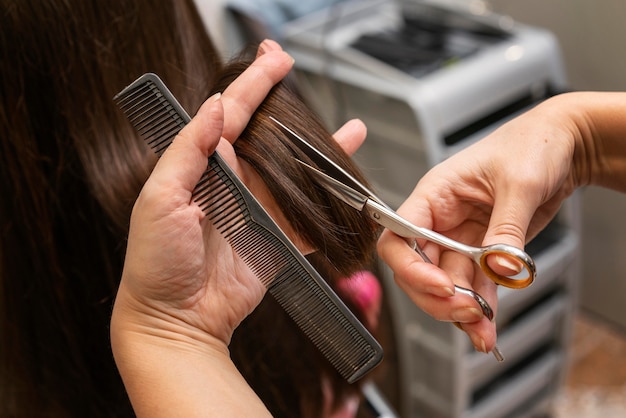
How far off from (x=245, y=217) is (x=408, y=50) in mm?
865

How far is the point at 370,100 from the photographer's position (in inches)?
53.6

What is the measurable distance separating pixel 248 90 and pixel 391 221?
0.60ft

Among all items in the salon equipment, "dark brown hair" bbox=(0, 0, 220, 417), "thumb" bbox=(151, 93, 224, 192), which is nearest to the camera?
"thumb" bbox=(151, 93, 224, 192)

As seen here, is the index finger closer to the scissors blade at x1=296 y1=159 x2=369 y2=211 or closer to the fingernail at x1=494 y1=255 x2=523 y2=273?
the scissors blade at x1=296 y1=159 x2=369 y2=211

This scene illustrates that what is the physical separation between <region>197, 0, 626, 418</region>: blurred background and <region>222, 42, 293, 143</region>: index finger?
1.88 ft

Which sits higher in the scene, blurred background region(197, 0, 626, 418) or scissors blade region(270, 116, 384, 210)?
scissors blade region(270, 116, 384, 210)

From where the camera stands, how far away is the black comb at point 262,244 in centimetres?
63

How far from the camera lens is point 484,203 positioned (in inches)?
28.0

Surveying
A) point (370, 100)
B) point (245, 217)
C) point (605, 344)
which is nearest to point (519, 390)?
point (605, 344)

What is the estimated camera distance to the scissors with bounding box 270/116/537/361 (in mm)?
608

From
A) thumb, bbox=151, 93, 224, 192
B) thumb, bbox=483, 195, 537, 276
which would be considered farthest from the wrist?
thumb, bbox=151, 93, 224, 192

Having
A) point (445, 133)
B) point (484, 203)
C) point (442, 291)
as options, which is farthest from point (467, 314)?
point (445, 133)

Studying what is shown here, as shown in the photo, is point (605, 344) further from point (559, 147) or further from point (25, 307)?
point (25, 307)

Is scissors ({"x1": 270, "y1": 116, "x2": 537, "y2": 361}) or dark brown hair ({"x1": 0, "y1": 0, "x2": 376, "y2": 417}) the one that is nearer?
scissors ({"x1": 270, "y1": 116, "x2": 537, "y2": 361})
